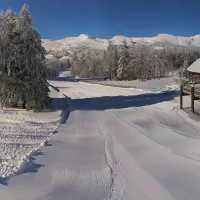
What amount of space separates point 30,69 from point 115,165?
14.9m

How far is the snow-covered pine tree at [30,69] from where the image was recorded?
873 inches

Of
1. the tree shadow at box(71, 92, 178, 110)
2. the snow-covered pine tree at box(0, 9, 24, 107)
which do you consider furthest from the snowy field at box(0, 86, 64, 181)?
the tree shadow at box(71, 92, 178, 110)

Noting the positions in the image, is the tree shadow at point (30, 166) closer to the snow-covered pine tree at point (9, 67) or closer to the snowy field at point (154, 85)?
the snow-covered pine tree at point (9, 67)

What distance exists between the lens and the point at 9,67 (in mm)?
22016

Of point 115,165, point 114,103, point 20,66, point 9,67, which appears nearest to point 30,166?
point 115,165

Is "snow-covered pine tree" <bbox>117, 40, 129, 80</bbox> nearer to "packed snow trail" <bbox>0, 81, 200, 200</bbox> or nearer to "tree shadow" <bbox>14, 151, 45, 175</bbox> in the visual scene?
"packed snow trail" <bbox>0, 81, 200, 200</bbox>

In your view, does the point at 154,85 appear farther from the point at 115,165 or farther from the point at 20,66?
the point at 115,165

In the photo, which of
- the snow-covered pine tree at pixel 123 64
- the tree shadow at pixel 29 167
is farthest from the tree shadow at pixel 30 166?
the snow-covered pine tree at pixel 123 64

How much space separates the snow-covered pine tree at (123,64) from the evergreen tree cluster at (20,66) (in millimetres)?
53023

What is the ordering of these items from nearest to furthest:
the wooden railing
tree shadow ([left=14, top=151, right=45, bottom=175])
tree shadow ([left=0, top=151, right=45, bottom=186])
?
tree shadow ([left=0, top=151, right=45, bottom=186]) → tree shadow ([left=14, top=151, right=45, bottom=175]) → the wooden railing

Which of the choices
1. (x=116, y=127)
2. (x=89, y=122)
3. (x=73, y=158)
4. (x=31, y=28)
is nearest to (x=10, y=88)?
(x=31, y=28)

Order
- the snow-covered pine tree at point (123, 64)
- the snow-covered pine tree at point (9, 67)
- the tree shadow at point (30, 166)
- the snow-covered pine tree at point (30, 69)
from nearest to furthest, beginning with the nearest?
1. the tree shadow at point (30, 166)
2. the snow-covered pine tree at point (9, 67)
3. the snow-covered pine tree at point (30, 69)
4. the snow-covered pine tree at point (123, 64)

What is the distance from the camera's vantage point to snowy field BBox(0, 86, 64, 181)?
1009 centimetres

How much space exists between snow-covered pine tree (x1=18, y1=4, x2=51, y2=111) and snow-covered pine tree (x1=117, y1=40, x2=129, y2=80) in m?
52.9
